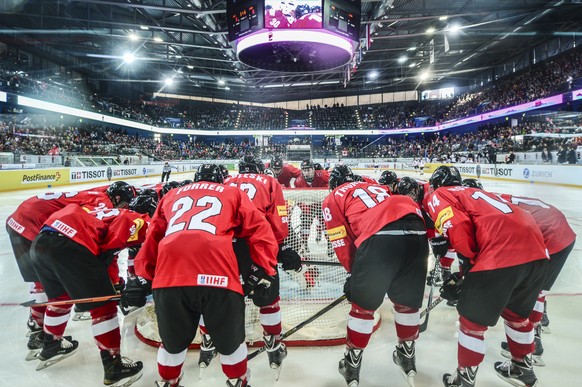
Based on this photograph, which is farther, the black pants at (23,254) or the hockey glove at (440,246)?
the black pants at (23,254)

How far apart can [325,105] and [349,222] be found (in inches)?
1628

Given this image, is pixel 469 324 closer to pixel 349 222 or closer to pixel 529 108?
pixel 349 222

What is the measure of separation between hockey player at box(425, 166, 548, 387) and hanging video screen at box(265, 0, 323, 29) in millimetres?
8215

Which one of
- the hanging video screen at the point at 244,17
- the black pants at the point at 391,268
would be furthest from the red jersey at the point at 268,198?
the hanging video screen at the point at 244,17

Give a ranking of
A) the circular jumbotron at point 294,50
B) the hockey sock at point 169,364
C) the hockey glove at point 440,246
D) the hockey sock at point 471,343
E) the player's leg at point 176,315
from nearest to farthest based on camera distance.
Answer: the player's leg at point 176,315 < the hockey sock at point 169,364 < the hockey sock at point 471,343 < the hockey glove at point 440,246 < the circular jumbotron at point 294,50

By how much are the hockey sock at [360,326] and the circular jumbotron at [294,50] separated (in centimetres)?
860

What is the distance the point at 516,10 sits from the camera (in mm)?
15539

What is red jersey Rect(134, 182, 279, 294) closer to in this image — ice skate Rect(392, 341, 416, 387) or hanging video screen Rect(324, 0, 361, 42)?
ice skate Rect(392, 341, 416, 387)

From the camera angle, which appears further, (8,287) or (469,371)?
(8,287)

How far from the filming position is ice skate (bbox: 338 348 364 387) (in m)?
2.22

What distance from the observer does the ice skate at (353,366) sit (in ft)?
7.29

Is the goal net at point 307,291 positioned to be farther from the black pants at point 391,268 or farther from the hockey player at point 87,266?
the black pants at point 391,268

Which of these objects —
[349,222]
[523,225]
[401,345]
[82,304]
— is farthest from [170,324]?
[523,225]

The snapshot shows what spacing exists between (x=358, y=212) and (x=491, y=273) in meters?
0.87
